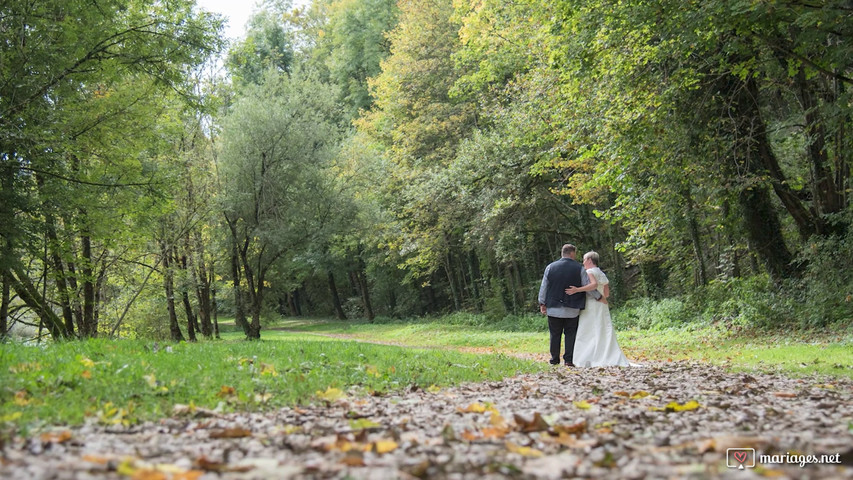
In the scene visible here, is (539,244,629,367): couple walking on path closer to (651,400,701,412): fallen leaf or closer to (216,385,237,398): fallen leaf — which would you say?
(651,400,701,412): fallen leaf

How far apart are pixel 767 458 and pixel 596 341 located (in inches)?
294

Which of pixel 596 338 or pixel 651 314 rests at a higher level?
pixel 596 338

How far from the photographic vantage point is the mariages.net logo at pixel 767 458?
119 inches

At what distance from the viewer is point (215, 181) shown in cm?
2295

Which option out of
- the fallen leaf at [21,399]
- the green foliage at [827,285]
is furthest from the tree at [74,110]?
the green foliage at [827,285]

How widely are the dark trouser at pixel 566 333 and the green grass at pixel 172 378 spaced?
2.05 metres

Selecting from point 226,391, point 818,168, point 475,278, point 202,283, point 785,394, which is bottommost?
point 785,394

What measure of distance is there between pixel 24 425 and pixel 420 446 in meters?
2.60

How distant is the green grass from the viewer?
173 inches

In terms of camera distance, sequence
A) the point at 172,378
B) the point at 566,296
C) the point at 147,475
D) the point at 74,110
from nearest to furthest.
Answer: the point at 147,475 → the point at 172,378 → the point at 566,296 → the point at 74,110

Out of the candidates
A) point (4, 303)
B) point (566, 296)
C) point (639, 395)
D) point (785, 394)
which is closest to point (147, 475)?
point (639, 395)

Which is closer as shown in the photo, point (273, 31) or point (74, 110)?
point (74, 110)

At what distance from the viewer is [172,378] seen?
564cm

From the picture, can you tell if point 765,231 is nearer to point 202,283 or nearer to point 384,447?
point 384,447
